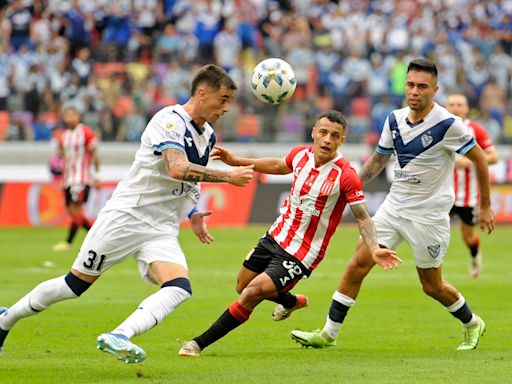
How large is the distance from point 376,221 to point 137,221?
2543 mm

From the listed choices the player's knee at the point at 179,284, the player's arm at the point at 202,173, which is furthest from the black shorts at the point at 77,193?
the player's arm at the point at 202,173

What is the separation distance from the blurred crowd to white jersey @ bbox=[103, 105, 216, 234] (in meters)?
18.8

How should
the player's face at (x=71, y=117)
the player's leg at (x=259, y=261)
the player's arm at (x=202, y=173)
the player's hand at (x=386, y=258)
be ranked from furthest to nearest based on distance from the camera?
the player's face at (x=71, y=117) → the player's leg at (x=259, y=261) → the player's hand at (x=386, y=258) → the player's arm at (x=202, y=173)

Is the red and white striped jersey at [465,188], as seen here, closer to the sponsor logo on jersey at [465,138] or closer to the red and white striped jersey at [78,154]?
the sponsor logo on jersey at [465,138]

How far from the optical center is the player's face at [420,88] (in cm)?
942

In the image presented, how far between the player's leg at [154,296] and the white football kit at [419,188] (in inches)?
93.6

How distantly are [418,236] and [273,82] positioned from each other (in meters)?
1.87

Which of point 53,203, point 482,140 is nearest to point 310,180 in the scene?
point 482,140

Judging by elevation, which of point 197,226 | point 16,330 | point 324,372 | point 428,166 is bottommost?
point 16,330

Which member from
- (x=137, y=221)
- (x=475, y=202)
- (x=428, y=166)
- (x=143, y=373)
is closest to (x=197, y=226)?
(x=137, y=221)

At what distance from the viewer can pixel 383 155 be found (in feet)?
32.3

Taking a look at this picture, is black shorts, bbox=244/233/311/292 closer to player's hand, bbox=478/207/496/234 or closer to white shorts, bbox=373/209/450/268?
white shorts, bbox=373/209/450/268

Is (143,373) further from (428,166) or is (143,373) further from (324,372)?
(428,166)

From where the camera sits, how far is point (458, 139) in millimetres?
9516
